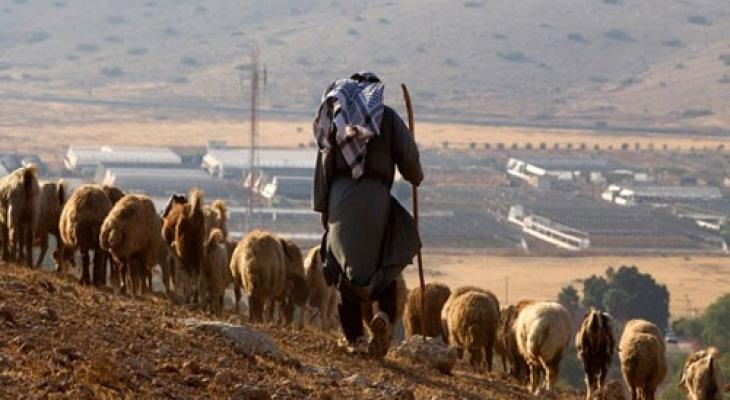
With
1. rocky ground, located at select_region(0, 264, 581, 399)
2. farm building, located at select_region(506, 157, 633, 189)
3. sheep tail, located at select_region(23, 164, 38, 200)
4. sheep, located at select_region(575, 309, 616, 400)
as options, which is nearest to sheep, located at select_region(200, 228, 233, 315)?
sheep tail, located at select_region(23, 164, 38, 200)

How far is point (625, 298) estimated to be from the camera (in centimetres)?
6462

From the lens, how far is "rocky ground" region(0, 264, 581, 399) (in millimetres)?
10852

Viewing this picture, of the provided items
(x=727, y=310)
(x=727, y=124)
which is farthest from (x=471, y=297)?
(x=727, y=124)

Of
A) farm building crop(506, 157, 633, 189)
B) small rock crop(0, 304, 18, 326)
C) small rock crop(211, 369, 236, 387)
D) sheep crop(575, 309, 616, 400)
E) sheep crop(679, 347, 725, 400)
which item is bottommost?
farm building crop(506, 157, 633, 189)

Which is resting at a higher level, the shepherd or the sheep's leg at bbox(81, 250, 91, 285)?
the shepherd

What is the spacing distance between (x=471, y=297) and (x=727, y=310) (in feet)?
142

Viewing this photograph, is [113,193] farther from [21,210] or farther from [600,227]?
[600,227]

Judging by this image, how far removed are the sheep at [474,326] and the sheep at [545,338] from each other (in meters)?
0.84

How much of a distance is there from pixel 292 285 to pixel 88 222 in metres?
3.76

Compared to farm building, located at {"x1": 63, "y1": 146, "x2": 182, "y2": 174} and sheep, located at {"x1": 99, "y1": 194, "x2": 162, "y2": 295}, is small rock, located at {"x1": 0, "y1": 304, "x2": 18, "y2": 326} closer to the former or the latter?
sheep, located at {"x1": 99, "y1": 194, "x2": 162, "y2": 295}

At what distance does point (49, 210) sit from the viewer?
66.9 feet

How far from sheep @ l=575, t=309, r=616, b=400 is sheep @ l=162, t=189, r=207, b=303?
407 cm

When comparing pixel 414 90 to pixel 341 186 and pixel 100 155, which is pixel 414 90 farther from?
pixel 341 186

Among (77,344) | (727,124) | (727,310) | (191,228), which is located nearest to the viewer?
(77,344)
